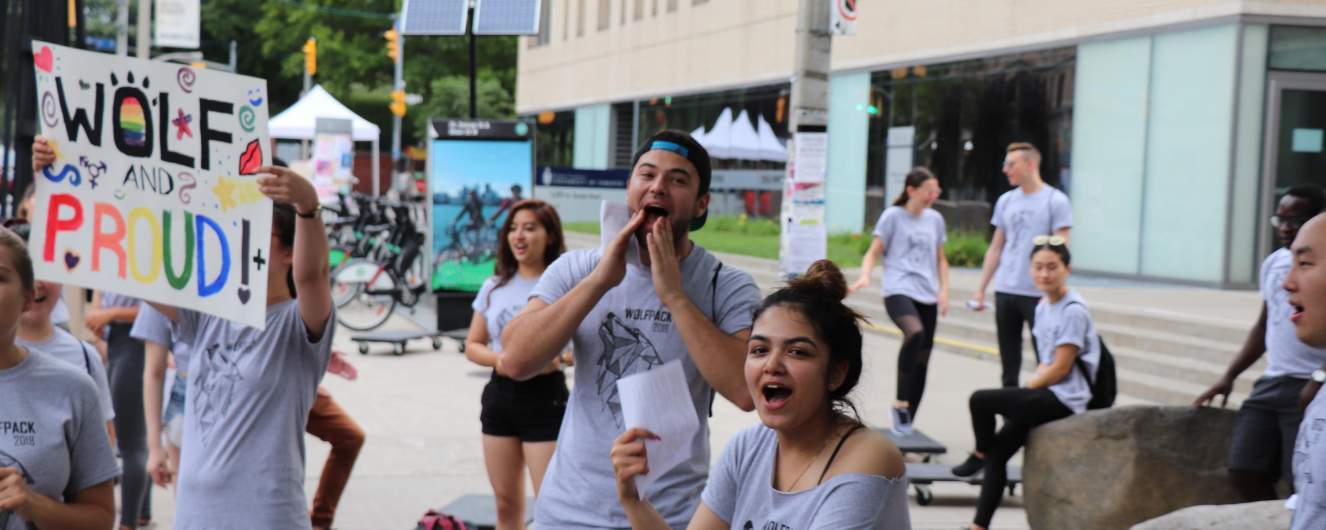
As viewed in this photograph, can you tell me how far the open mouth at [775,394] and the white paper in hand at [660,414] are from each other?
0.14m

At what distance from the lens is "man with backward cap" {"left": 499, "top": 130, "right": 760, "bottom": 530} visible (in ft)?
11.7

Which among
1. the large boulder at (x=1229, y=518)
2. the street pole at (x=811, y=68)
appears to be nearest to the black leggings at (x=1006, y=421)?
the large boulder at (x=1229, y=518)

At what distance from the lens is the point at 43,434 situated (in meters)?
3.50

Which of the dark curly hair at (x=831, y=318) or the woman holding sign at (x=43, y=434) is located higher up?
the dark curly hair at (x=831, y=318)

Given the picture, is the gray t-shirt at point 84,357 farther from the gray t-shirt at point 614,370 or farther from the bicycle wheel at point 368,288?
the bicycle wheel at point 368,288

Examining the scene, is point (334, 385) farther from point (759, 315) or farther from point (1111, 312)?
point (759, 315)

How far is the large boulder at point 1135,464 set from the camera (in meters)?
6.91

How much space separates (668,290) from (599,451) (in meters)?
0.45

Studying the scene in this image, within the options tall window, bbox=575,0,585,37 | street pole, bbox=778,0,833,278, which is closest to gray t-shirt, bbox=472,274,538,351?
street pole, bbox=778,0,833,278

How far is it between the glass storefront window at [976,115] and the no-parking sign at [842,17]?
43.3 feet

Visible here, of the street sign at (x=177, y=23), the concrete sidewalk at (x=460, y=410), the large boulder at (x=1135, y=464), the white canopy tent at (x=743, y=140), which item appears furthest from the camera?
the white canopy tent at (x=743, y=140)

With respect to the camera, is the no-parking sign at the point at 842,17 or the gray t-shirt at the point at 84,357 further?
the no-parking sign at the point at 842,17

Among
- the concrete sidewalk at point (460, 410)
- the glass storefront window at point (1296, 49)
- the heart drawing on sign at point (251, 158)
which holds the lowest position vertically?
the concrete sidewalk at point (460, 410)

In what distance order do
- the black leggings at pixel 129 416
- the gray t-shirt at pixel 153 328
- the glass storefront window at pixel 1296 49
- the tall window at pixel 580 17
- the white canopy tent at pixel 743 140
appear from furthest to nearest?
the tall window at pixel 580 17 → the white canopy tent at pixel 743 140 → the glass storefront window at pixel 1296 49 → the black leggings at pixel 129 416 → the gray t-shirt at pixel 153 328
